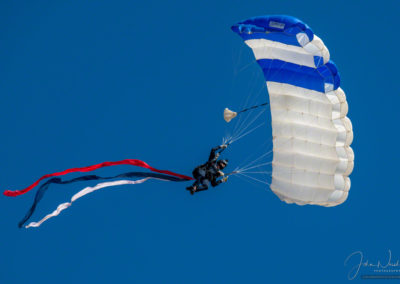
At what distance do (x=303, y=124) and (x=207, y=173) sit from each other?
8.32 feet

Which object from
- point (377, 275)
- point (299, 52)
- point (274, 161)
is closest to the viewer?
point (299, 52)

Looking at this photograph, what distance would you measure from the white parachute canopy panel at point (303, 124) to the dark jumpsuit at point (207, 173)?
1386mm

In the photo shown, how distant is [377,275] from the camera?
27016mm

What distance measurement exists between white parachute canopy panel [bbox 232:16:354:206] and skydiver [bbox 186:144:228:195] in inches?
50.0

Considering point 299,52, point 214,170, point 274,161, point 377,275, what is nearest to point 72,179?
point 214,170

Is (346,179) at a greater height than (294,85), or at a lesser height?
lesser

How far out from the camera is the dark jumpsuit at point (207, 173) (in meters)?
18.1

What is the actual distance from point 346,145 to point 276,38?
297 cm

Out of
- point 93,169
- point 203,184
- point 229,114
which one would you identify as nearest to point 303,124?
point 229,114

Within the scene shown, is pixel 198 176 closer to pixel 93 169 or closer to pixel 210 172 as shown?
pixel 210 172

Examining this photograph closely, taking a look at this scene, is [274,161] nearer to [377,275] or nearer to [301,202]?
[301,202]

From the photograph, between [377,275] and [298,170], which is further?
[377,275]

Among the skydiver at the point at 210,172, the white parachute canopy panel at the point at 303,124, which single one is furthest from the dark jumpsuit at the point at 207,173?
the white parachute canopy panel at the point at 303,124

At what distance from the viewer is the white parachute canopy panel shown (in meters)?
17.4
